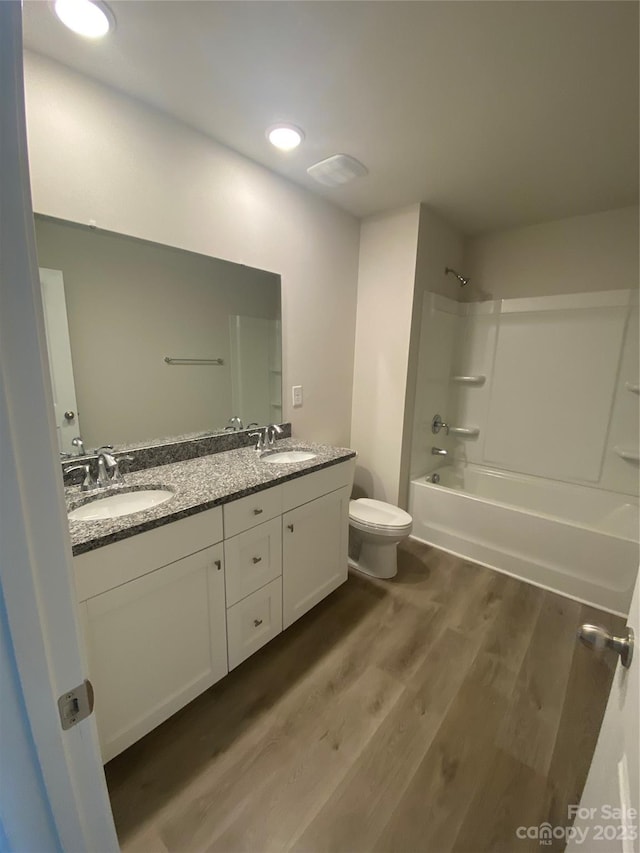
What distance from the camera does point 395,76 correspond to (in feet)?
4.22

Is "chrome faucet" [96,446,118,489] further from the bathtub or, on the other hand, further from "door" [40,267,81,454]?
the bathtub

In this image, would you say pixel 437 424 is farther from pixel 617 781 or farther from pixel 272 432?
pixel 617 781

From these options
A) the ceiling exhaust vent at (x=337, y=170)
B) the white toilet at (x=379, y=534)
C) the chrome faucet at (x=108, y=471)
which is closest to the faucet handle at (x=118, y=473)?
the chrome faucet at (x=108, y=471)

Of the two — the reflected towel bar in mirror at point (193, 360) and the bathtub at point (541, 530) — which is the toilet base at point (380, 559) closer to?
the bathtub at point (541, 530)

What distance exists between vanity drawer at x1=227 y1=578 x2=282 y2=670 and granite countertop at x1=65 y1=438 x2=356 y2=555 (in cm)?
49

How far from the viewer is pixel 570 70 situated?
4.08 ft

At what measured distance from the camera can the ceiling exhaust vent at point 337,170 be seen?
1766 millimetres

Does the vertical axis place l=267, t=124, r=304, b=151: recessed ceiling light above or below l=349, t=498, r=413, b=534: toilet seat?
above

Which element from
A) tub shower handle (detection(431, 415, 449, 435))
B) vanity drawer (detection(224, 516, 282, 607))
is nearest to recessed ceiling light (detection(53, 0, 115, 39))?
vanity drawer (detection(224, 516, 282, 607))

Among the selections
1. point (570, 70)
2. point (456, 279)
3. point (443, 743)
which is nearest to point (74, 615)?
point (443, 743)


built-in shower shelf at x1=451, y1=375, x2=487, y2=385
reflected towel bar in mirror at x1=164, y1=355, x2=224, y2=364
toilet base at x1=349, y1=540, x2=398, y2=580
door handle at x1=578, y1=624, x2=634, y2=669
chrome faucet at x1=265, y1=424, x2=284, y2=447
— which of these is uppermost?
reflected towel bar in mirror at x1=164, y1=355, x2=224, y2=364

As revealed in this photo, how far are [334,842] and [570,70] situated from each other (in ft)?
8.64

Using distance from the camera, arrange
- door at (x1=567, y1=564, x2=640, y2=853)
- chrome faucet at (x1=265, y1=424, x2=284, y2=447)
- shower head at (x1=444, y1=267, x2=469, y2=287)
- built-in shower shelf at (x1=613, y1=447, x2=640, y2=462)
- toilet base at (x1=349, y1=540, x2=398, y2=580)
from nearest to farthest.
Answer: door at (x1=567, y1=564, x2=640, y2=853), chrome faucet at (x1=265, y1=424, x2=284, y2=447), toilet base at (x1=349, y1=540, x2=398, y2=580), built-in shower shelf at (x1=613, y1=447, x2=640, y2=462), shower head at (x1=444, y1=267, x2=469, y2=287)

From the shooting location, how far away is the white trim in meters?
0.34
